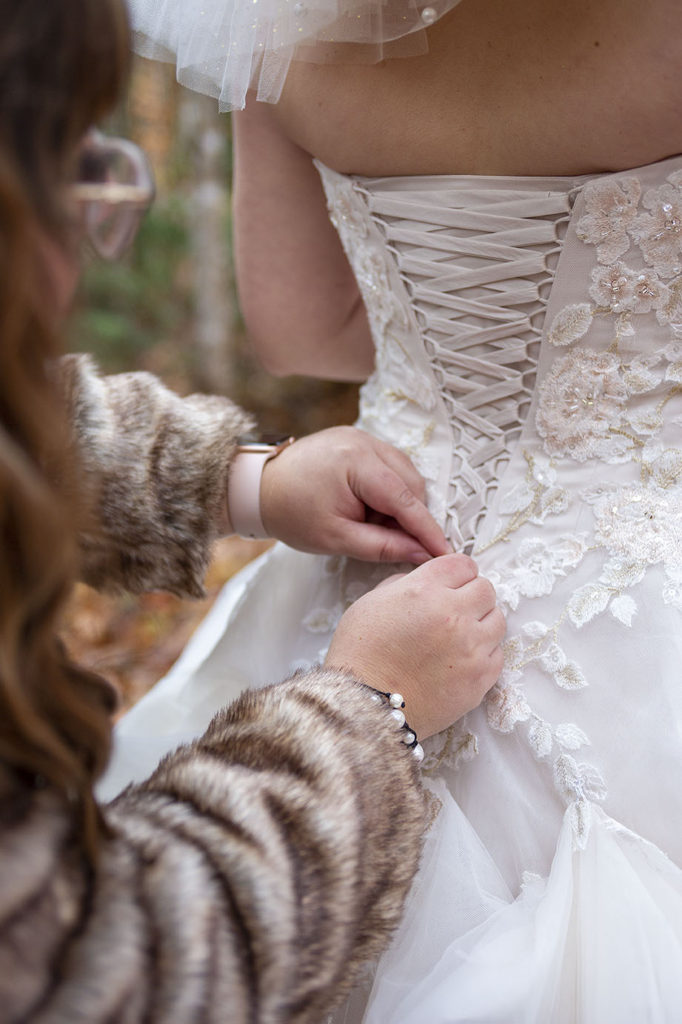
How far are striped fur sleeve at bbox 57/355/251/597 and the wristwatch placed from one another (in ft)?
0.05

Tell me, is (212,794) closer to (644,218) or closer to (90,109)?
(90,109)

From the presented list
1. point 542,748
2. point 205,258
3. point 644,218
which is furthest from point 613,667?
point 205,258

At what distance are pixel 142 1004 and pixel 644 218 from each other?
86 centimetres

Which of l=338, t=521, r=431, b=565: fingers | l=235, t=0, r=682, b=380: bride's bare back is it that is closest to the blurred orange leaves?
l=338, t=521, r=431, b=565: fingers

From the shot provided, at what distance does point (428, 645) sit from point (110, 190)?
1.79 feet

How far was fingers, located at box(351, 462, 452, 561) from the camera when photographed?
105 centimetres

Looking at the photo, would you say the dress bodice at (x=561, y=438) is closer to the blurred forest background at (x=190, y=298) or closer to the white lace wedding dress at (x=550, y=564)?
the white lace wedding dress at (x=550, y=564)

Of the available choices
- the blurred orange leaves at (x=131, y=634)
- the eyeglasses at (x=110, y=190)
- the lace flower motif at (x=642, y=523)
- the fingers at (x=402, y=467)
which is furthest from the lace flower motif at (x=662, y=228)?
the blurred orange leaves at (x=131, y=634)

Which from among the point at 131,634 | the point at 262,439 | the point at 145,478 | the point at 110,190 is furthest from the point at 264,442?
the point at 131,634

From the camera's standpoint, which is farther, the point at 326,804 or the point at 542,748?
the point at 542,748

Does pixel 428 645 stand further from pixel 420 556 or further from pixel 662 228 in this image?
pixel 662 228

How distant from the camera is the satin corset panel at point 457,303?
0.97 metres

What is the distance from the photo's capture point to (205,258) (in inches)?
201

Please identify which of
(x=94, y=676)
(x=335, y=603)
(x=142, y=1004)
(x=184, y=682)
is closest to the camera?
(x=142, y=1004)
